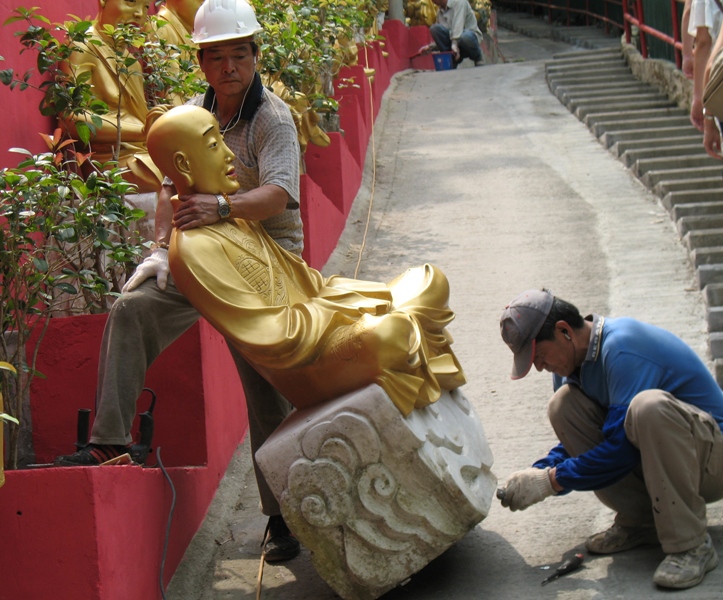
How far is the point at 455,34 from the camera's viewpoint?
15539mm

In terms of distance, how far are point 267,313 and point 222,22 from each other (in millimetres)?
1027

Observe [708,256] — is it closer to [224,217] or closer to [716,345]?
[716,345]

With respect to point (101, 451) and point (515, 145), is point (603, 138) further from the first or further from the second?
point (101, 451)

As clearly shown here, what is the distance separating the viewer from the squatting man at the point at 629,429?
11.3ft

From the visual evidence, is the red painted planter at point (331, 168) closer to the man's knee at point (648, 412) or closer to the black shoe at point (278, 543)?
the black shoe at point (278, 543)

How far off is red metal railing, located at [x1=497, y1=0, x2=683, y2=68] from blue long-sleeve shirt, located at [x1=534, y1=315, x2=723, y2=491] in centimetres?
557

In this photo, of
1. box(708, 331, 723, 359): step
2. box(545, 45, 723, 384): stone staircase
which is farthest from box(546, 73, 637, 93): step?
box(708, 331, 723, 359): step

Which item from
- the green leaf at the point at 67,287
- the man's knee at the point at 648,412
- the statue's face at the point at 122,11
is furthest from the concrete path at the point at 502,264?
the statue's face at the point at 122,11

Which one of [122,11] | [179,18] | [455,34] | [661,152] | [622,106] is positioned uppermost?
[122,11]

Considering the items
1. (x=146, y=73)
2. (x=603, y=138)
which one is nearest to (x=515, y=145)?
(x=603, y=138)

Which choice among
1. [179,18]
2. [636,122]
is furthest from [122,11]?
[636,122]

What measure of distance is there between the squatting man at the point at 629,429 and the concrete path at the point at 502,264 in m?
0.15

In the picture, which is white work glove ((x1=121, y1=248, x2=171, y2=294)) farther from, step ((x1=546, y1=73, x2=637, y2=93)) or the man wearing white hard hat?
step ((x1=546, y1=73, x2=637, y2=93))

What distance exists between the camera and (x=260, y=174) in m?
3.71
